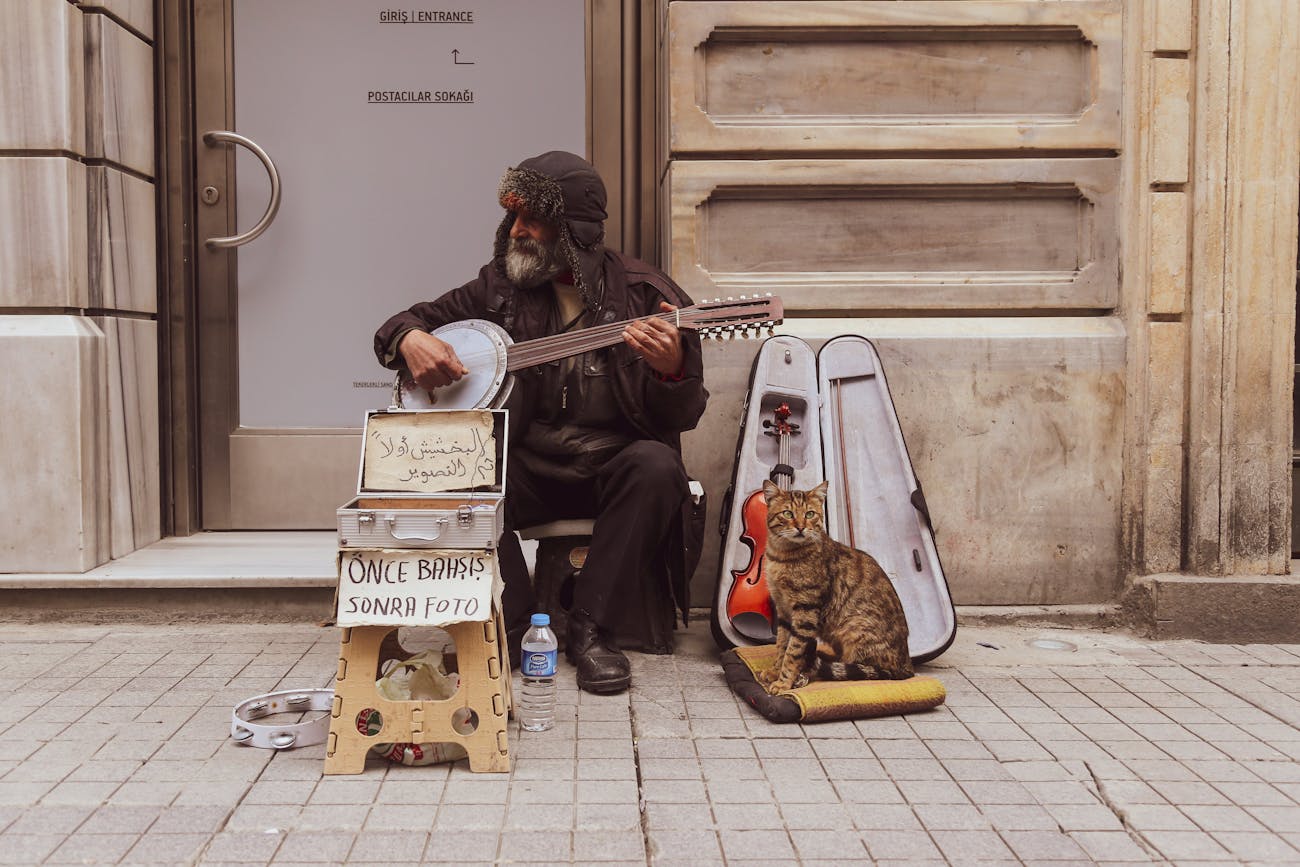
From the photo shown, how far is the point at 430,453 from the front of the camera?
299 centimetres

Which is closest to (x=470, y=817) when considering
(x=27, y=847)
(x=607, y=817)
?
(x=607, y=817)

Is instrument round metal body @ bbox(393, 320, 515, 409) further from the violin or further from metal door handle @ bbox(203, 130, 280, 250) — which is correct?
metal door handle @ bbox(203, 130, 280, 250)

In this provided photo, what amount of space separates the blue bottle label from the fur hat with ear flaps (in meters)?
1.23

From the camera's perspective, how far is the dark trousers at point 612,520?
12.0 feet

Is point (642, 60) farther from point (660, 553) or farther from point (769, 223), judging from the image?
point (660, 553)

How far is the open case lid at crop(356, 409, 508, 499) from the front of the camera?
2.97 meters

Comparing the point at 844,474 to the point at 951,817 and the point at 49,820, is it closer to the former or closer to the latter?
the point at 951,817

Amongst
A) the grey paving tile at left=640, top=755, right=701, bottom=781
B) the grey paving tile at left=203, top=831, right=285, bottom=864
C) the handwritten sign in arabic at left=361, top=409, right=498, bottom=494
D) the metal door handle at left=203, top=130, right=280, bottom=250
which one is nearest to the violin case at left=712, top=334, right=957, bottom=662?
the grey paving tile at left=640, top=755, right=701, bottom=781

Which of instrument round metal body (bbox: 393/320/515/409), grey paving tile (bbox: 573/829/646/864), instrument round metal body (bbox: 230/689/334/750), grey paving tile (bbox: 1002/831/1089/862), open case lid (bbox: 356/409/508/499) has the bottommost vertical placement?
grey paving tile (bbox: 1002/831/1089/862)

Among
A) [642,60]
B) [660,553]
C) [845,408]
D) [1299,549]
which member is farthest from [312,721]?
[1299,549]

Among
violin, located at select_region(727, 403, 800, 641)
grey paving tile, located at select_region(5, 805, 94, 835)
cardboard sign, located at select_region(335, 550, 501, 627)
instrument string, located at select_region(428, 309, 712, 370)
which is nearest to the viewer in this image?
grey paving tile, located at select_region(5, 805, 94, 835)

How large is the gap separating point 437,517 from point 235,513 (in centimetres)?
249

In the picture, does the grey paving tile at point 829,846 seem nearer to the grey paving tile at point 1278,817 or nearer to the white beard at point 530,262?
the grey paving tile at point 1278,817

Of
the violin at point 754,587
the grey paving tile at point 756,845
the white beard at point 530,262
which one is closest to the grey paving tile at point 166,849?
the grey paving tile at point 756,845
